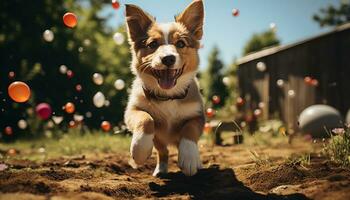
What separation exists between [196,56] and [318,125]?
5184 millimetres

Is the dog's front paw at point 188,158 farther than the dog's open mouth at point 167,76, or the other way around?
the dog's open mouth at point 167,76

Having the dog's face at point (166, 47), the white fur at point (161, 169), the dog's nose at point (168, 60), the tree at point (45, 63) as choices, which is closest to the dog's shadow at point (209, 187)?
the white fur at point (161, 169)

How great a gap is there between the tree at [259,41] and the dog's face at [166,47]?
1444 inches

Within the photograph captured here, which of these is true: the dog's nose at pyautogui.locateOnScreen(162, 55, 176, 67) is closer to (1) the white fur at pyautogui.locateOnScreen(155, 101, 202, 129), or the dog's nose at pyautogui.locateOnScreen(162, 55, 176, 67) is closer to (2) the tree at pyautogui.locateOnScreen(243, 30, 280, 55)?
(1) the white fur at pyautogui.locateOnScreen(155, 101, 202, 129)

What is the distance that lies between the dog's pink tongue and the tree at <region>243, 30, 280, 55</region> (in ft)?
122

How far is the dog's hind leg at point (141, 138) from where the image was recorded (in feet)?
12.1

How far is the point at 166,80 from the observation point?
418cm

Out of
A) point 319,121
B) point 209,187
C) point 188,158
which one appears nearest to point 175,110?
point 188,158

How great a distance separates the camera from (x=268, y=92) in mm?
13922

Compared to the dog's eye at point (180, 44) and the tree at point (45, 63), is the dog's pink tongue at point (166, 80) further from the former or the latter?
the tree at point (45, 63)

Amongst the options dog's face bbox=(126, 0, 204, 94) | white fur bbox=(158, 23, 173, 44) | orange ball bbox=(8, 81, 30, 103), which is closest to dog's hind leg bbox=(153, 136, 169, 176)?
dog's face bbox=(126, 0, 204, 94)

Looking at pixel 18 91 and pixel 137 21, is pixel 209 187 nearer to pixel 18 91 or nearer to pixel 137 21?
pixel 137 21

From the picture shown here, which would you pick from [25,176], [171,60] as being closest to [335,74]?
[171,60]

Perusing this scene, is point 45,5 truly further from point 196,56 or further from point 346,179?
point 346,179
